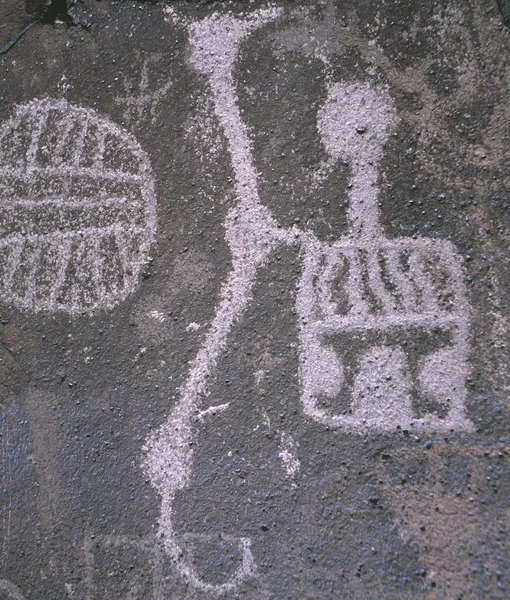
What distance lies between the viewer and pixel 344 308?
167cm

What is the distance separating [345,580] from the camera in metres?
1.58

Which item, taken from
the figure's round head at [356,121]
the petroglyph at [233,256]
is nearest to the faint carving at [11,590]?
the petroglyph at [233,256]

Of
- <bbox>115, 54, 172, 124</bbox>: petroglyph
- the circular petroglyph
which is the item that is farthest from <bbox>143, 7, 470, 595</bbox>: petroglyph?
the circular petroglyph

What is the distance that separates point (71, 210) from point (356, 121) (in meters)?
1.04

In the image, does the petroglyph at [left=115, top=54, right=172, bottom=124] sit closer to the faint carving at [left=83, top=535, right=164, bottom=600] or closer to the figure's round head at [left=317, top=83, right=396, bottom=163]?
the figure's round head at [left=317, top=83, right=396, bottom=163]

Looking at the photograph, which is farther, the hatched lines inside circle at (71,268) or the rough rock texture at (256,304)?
the hatched lines inside circle at (71,268)

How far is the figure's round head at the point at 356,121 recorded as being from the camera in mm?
1693

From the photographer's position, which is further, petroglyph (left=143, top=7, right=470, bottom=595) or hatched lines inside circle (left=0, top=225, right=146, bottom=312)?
hatched lines inside circle (left=0, top=225, right=146, bottom=312)

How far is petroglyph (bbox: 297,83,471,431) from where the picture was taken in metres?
1.61

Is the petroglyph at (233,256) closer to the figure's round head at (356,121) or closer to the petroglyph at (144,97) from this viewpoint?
the petroglyph at (144,97)

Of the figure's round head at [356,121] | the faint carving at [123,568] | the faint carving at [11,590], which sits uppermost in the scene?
the figure's round head at [356,121]

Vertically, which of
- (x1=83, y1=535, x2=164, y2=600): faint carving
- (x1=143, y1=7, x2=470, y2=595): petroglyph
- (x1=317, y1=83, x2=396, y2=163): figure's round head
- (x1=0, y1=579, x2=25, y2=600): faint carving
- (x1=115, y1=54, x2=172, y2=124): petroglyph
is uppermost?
(x1=115, y1=54, x2=172, y2=124): petroglyph

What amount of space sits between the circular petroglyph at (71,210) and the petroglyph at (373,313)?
0.63 m

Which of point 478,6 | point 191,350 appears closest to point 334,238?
point 191,350
